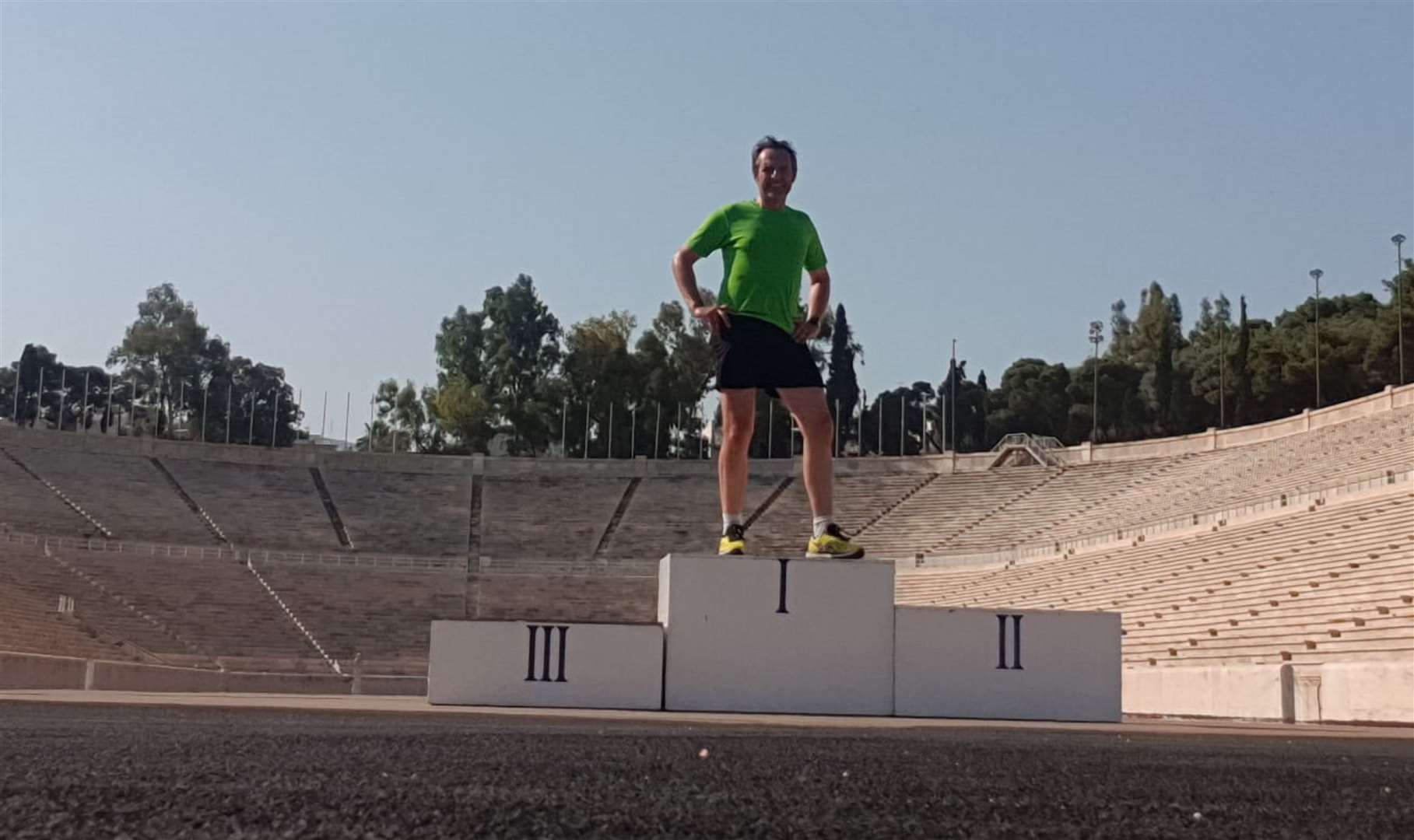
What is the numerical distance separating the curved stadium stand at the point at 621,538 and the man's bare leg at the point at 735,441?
10.5 m

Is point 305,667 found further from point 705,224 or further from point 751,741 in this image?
point 751,741

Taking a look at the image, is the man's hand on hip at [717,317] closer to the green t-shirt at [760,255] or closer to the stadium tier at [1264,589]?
the green t-shirt at [760,255]

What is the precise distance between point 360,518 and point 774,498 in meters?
11.6

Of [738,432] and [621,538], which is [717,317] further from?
[621,538]

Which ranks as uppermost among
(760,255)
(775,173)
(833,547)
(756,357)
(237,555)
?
(775,173)

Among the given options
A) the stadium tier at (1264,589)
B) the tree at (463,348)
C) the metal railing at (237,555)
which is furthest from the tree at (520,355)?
the stadium tier at (1264,589)

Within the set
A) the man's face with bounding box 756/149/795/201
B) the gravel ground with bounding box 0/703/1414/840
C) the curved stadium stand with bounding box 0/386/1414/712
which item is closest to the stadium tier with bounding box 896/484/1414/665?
the curved stadium stand with bounding box 0/386/1414/712

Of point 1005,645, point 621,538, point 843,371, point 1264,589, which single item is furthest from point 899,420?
point 1005,645

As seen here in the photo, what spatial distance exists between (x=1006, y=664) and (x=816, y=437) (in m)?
1.85

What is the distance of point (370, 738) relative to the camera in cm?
411

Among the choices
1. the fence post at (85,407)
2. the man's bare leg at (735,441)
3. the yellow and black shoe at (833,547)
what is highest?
the fence post at (85,407)

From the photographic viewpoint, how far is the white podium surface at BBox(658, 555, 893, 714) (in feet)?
28.1

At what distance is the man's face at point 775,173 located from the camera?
28.9 ft

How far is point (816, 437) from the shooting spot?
8727 mm
